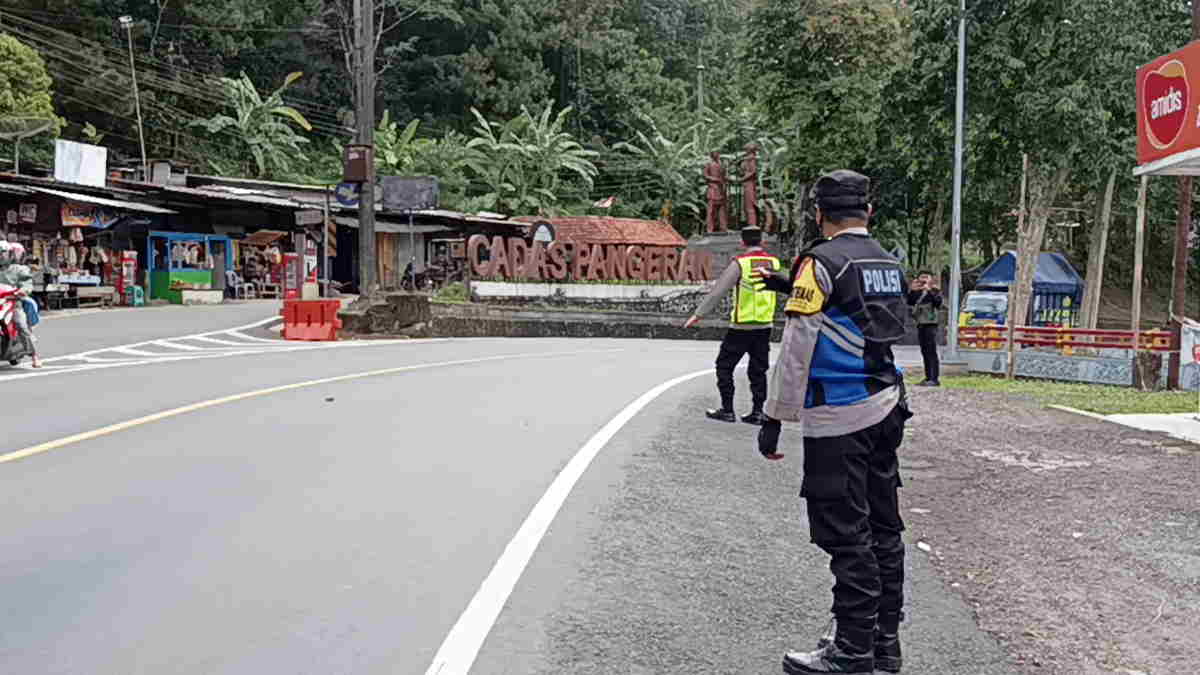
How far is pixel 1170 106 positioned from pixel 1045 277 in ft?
83.0

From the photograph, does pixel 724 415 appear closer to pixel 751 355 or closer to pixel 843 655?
pixel 751 355

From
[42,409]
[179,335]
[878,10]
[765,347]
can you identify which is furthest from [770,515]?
[878,10]

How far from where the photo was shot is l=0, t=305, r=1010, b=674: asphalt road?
4.66 metres

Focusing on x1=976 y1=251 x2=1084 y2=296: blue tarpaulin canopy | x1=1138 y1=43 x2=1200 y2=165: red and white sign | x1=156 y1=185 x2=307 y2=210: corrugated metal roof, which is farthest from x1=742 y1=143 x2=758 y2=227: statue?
x1=1138 y1=43 x2=1200 y2=165: red and white sign

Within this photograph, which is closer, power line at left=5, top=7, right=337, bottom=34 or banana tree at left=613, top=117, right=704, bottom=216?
power line at left=5, top=7, right=337, bottom=34

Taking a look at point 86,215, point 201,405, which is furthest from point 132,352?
point 86,215

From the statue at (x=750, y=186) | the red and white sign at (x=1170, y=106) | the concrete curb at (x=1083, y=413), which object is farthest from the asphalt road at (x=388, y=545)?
the statue at (x=750, y=186)

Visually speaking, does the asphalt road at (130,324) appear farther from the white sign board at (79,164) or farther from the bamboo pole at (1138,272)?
the bamboo pole at (1138,272)

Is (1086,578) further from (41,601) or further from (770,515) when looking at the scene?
(41,601)

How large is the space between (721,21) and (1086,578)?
214ft

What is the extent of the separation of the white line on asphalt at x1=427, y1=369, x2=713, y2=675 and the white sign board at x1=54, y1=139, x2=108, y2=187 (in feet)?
89.4

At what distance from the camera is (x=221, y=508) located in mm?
6828

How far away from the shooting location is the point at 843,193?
196 inches

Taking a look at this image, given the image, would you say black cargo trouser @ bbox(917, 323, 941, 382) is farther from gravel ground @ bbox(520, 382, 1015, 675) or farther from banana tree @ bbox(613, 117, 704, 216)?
banana tree @ bbox(613, 117, 704, 216)
